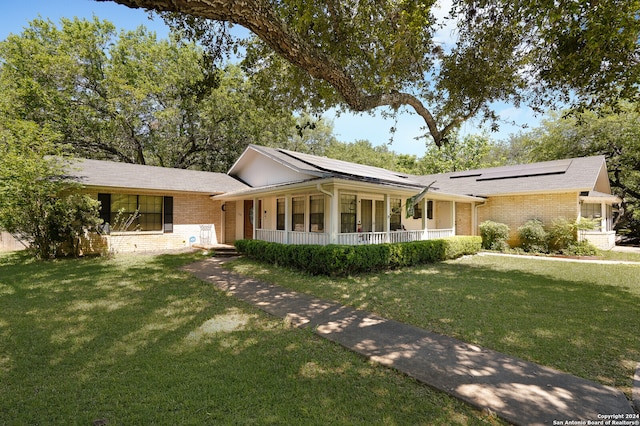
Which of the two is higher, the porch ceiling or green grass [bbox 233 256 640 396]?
the porch ceiling

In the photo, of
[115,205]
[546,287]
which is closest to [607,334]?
[546,287]

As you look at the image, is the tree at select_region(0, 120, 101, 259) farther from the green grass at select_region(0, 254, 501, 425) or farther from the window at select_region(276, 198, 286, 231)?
the window at select_region(276, 198, 286, 231)

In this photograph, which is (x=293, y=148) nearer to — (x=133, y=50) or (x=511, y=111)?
(x=133, y=50)

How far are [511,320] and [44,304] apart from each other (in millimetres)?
9282

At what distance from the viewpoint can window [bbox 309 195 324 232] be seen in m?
12.0

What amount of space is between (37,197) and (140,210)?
12.6 feet

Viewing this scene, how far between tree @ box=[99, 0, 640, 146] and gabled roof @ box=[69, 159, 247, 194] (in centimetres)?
811

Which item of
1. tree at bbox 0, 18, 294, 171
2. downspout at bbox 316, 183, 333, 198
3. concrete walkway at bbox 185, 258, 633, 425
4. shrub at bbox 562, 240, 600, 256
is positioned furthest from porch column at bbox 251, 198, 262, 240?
shrub at bbox 562, 240, 600, 256

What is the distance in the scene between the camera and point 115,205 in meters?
13.6

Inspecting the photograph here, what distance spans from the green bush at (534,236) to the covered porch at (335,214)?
9.55 ft

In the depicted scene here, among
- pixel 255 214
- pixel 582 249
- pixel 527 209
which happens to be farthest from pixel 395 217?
pixel 582 249

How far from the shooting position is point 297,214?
13.1 meters

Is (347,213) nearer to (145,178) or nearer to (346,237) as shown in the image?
(346,237)

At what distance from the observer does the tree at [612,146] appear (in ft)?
68.0
